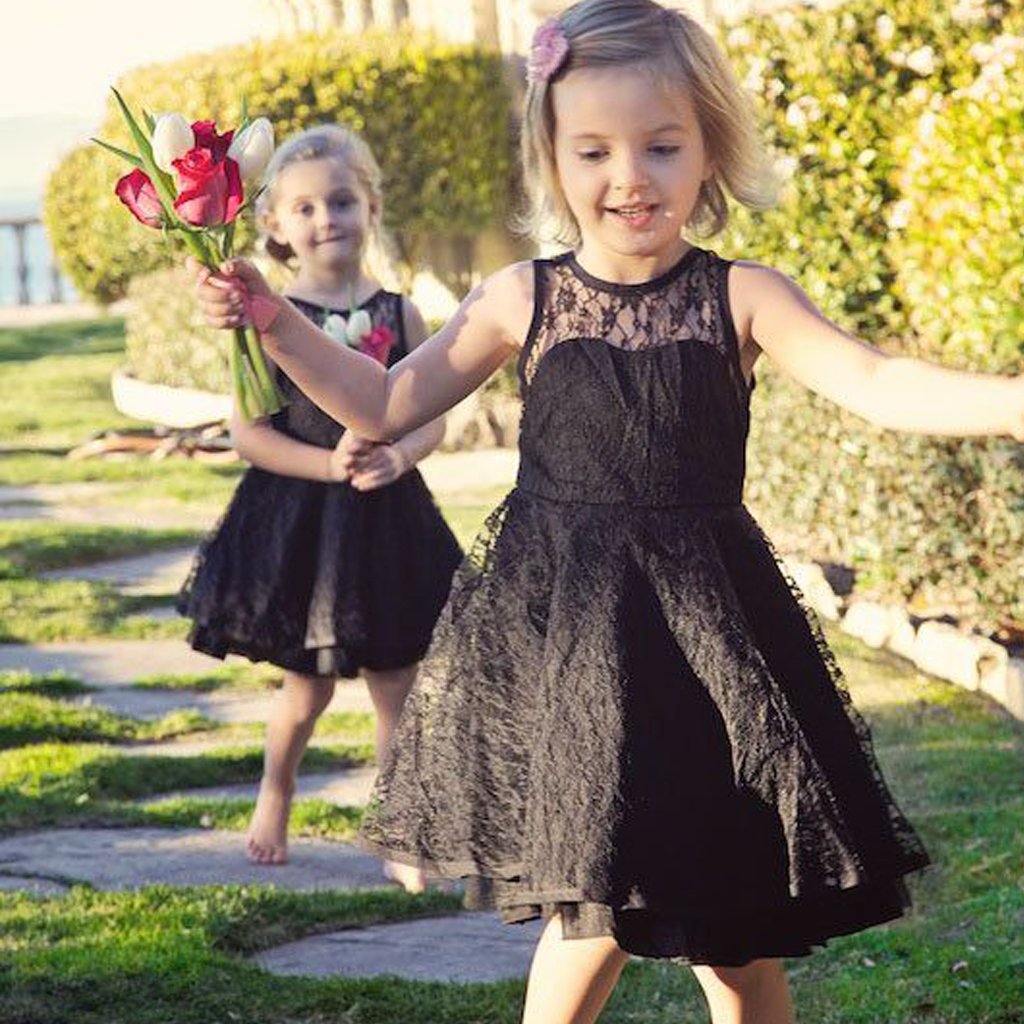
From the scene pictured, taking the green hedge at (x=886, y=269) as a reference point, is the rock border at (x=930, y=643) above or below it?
below

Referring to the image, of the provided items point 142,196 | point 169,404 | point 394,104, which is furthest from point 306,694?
point 169,404

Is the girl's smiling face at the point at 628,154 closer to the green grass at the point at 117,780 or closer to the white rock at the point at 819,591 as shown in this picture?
the green grass at the point at 117,780

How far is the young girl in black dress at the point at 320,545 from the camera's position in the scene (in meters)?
5.26

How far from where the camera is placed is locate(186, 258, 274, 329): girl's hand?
321cm

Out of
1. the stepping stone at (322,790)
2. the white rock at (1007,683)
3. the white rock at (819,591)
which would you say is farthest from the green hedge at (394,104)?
the stepping stone at (322,790)

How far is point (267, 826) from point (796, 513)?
3.66 meters

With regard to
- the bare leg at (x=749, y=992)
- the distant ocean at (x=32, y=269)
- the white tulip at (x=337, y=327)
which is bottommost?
the distant ocean at (x=32, y=269)

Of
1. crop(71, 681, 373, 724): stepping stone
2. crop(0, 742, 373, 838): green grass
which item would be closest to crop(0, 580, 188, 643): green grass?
crop(71, 681, 373, 724): stepping stone

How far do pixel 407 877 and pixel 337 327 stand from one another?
3.92 ft

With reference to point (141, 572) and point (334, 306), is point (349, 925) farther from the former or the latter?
point (141, 572)

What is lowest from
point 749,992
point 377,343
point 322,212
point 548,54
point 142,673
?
point 142,673

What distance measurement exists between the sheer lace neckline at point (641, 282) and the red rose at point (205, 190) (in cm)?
50

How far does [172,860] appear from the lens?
5.29 meters

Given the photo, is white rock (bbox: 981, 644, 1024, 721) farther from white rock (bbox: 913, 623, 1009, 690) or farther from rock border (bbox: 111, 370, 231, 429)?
rock border (bbox: 111, 370, 231, 429)
